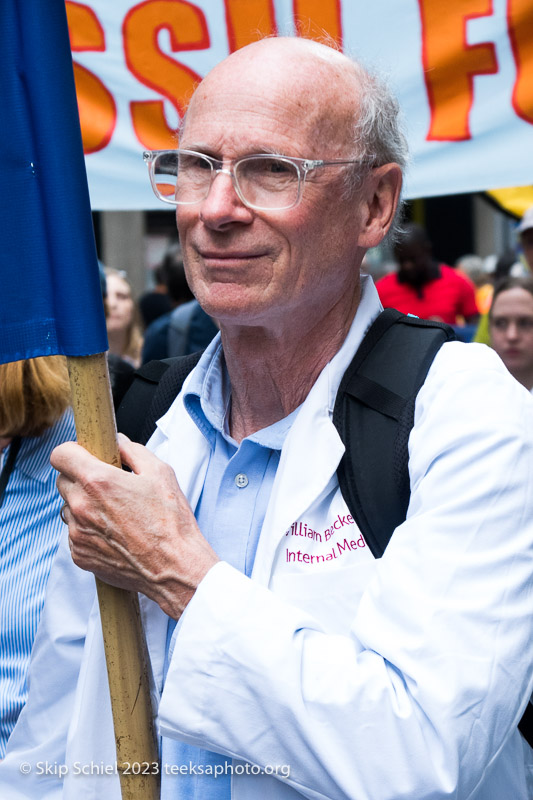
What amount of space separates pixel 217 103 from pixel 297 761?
3.35 feet

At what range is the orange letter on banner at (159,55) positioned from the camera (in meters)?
3.04

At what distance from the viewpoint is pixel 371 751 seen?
4.17ft

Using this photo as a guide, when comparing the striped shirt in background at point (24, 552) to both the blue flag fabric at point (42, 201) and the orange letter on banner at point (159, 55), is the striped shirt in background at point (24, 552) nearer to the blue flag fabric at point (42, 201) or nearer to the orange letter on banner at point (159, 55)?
the blue flag fabric at point (42, 201)

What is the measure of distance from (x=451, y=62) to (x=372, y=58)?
29 cm

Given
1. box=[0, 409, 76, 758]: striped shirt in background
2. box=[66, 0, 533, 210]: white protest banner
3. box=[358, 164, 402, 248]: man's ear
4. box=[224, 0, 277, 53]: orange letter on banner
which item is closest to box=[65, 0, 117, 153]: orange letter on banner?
box=[66, 0, 533, 210]: white protest banner

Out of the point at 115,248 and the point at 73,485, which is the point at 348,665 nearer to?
the point at 73,485

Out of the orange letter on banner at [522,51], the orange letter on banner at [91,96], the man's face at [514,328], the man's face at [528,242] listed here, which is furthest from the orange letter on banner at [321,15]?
the man's face at [528,242]

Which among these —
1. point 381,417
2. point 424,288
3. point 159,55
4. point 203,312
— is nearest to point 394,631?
point 381,417

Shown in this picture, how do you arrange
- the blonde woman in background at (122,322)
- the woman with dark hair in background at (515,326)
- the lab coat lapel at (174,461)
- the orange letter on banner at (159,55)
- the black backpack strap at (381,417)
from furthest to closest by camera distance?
the blonde woman in background at (122,322) < the woman with dark hair in background at (515,326) < the orange letter on banner at (159,55) < the lab coat lapel at (174,461) < the black backpack strap at (381,417)

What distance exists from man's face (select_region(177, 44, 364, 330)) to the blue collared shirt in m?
0.22

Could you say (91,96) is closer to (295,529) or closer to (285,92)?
(285,92)

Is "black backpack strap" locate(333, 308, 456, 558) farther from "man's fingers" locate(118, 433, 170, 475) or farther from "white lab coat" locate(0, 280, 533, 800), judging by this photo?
Result: "man's fingers" locate(118, 433, 170, 475)

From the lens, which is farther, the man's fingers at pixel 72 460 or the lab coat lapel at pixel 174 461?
the lab coat lapel at pixel 174 461

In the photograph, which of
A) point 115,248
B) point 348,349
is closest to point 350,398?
point 348,349
